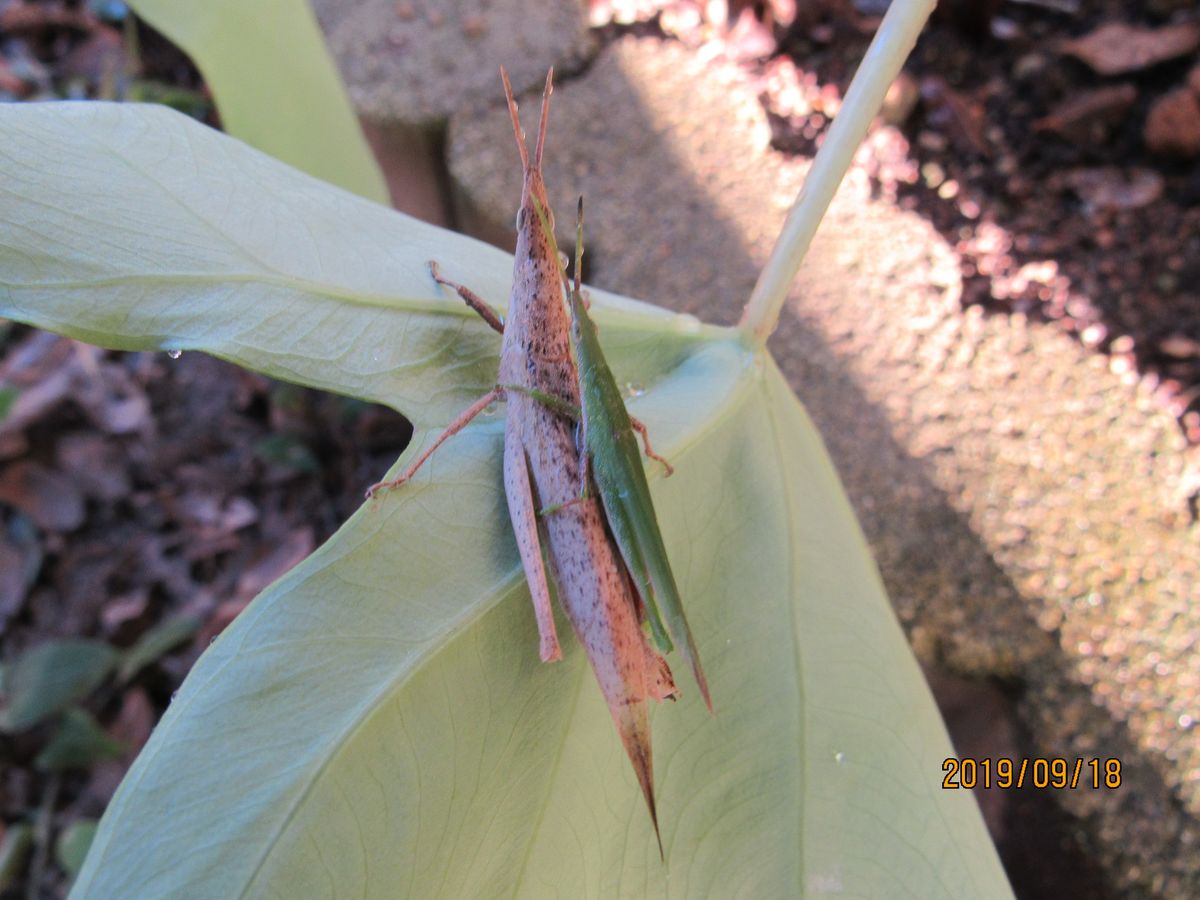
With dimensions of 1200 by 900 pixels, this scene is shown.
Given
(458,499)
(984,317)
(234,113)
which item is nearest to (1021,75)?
(984,317)

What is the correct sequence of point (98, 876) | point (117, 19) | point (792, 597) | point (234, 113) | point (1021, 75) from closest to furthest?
point (98, 876) → point (792, 597) → point (234, 113) → point (1021, 75) → point (117, 19)

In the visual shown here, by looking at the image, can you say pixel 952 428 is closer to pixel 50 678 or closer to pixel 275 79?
pixel 275 79

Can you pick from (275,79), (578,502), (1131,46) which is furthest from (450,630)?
(1131,46)

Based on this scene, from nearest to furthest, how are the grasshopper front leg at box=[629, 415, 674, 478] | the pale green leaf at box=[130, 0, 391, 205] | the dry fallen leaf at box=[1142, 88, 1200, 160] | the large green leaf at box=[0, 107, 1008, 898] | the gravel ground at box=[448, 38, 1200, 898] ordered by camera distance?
the large green leaf at box=[0, 107, 1008, 898] → the grasshopper front leg at box=[629, 415, 674, 478] → the pale green leaf at box=[130, 0, 391, 205] → the gravel ground at box=[448, 38, 1200, 898] → the dry fallen leaf at box=[1142, 88, 1200, 160]

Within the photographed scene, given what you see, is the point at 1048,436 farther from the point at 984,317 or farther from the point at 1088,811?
the point at 1088,811

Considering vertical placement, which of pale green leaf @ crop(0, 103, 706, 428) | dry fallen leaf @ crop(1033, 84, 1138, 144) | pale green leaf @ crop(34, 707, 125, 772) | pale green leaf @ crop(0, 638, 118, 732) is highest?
dry fallen leaf @ crop(1033, 84, 1138, 144)

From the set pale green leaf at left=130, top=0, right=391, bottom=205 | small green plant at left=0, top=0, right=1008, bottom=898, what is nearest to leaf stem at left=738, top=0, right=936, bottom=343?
small green plant at left=0, top=0, right=1008, bottom=898

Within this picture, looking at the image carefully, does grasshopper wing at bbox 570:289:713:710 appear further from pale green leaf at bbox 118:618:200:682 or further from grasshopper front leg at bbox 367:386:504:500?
pale green leaf at bbox 118:618:200:682
